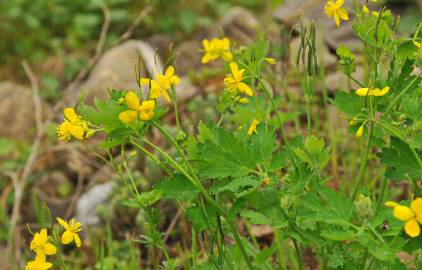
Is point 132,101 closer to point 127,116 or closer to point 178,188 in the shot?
point 127,116

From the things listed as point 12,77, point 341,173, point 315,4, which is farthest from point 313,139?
point 12,77

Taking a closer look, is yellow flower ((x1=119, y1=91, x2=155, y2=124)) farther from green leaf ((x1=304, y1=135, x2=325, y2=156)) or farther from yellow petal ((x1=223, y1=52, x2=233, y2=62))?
yellow petal ((x1=223, y1=52, x2=233, y2=62))

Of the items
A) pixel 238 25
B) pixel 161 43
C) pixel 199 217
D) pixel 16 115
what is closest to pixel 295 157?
pixel 199 217

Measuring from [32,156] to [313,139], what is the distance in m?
2.33

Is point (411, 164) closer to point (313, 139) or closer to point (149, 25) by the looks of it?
point (313, 139)

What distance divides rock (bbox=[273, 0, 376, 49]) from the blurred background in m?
0.01

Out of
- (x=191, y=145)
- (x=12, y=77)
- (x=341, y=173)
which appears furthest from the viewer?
(x=12, y=77)

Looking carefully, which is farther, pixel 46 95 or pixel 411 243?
pixel 46 95

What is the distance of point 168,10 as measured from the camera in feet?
18.7

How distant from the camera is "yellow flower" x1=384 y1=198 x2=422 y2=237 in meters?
1.10

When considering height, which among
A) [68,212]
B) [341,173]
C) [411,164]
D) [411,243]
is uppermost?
[411,164]

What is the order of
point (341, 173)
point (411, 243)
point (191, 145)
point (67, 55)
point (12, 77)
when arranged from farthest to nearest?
point (67, 55), point (12, 77), point (341, 173), point (191, 145), point (411, 243)

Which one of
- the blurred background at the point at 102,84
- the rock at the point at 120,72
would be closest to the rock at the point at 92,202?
the blurred background at the point at 102,84

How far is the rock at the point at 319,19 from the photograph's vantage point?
414cm
